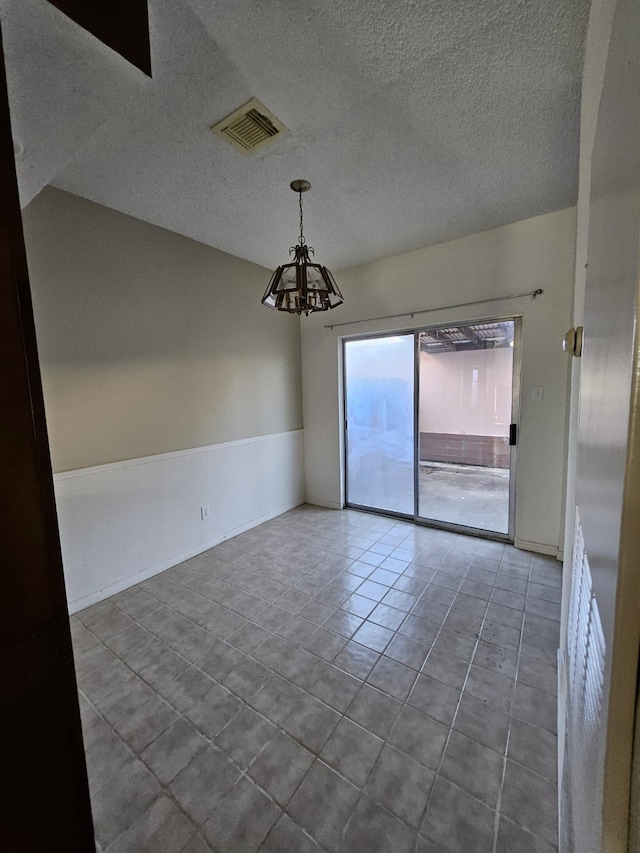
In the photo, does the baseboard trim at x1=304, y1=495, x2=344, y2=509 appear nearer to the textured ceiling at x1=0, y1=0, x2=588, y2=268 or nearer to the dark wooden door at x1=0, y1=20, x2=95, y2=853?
the textured ceiling at x1=0, y1=0, x2=588, y2=268

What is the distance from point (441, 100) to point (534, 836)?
293 centimetres

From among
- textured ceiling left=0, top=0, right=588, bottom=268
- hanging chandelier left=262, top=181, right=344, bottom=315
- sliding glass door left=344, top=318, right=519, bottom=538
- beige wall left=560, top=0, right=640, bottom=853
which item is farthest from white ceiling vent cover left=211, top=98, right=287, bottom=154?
sliding glass door left=344, top=318, right=519, bottom=538

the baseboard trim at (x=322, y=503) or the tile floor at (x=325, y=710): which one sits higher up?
the baseboard trim at (x=322, y=503)

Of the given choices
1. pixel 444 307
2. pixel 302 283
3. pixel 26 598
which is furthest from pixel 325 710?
pixel 444 307

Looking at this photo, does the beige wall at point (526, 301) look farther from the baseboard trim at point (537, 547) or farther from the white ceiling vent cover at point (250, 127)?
the white ceiling vent cover at point (250, 127)

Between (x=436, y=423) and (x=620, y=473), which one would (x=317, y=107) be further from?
(x=436, y=423)

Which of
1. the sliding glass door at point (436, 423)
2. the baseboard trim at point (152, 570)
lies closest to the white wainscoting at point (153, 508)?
the baseboard trim at point (152, 570)

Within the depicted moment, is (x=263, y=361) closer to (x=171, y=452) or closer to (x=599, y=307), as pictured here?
(x=171, y=452)

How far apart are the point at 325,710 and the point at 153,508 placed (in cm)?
192

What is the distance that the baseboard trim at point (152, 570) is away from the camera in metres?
2.31

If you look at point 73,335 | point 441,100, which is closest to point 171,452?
point 73,335

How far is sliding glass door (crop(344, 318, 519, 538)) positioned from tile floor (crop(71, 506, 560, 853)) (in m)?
1.05

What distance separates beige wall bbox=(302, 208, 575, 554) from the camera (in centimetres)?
266

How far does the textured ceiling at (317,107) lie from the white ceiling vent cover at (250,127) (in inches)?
1.5
